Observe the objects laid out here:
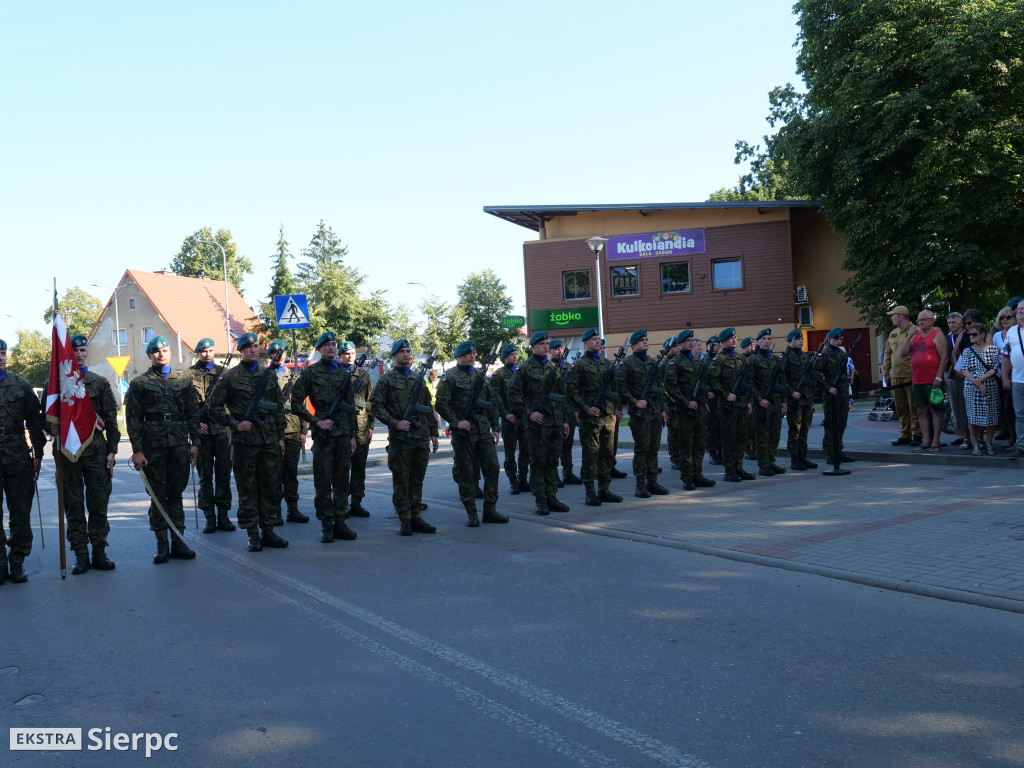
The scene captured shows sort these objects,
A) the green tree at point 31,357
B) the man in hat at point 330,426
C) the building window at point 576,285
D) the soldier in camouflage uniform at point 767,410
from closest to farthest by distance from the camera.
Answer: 1. the man in hat at point 330,426
2. the soldier in camouflage uniform at point 767,410
3. the building window at point 576,285
4. the green tree at point 31,357

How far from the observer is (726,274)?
1308 inches

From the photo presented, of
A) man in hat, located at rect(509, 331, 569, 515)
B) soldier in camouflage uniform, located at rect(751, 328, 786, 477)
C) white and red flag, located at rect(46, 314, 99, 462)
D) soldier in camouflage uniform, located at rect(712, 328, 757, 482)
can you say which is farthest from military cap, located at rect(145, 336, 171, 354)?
soldier in camouflage uniform, located at rect(751, 328, 786, 477)

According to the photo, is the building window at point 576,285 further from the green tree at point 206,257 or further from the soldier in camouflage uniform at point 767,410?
the green tree at point 206,257

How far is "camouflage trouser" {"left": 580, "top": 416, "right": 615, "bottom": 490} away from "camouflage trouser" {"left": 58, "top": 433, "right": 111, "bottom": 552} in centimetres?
509

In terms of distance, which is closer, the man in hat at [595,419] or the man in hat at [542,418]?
the man in hat at [542,418]

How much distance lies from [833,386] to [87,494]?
9.47 metres

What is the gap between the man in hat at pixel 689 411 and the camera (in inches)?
417

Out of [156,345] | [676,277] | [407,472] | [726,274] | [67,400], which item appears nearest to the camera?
[67,400]

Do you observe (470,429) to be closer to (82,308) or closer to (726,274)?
(726,274)

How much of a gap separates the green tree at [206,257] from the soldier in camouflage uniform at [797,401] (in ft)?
245

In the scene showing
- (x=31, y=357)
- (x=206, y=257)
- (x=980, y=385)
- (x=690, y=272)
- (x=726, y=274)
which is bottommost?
(x=980, y=385)

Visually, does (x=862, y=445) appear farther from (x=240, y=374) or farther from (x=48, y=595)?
(x=48, y=595)

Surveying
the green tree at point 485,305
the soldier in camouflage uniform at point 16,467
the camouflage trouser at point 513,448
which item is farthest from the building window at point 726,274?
the soldier in camouflage uniform at point 16,467

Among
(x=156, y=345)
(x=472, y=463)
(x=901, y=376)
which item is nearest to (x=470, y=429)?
(x=472, y=463)
